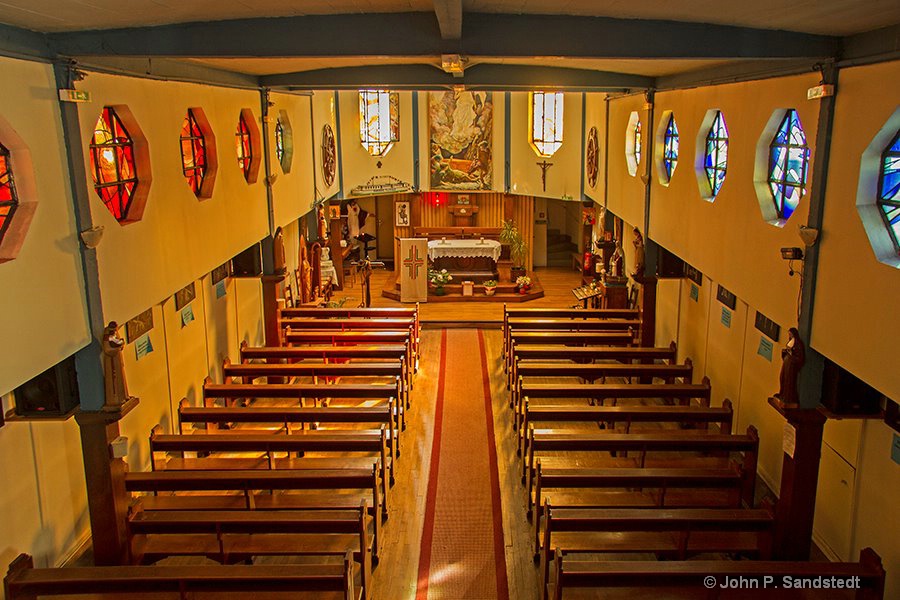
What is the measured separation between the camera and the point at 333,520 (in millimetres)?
6562

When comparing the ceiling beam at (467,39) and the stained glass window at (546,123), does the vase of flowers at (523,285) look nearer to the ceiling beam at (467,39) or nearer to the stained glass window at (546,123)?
the stained glass window at (546,123)

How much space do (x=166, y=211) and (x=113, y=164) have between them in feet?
3.35

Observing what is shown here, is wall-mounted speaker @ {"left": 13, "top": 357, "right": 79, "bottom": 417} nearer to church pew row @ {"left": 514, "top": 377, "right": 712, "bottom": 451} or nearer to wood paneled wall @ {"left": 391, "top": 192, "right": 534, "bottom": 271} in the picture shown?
church pew row @ {"left": 514, "top": 377, "right": 712, "bottom": 451}

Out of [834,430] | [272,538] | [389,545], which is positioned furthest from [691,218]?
[272,538]

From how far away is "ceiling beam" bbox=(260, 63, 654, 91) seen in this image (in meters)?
10.2

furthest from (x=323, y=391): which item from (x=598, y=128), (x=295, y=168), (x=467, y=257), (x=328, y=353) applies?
(x=467, y=257)

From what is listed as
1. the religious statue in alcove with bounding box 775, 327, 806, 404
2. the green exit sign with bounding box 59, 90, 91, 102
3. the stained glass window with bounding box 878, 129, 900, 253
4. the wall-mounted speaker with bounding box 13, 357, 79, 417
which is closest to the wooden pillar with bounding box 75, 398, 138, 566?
the wall-mounted speaker with bounding box 13, 357, 79, 417

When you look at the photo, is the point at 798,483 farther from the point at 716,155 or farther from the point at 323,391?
the point at 323,391

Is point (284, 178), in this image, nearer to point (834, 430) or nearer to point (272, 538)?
point (272, 538)

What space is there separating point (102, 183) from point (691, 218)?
7.20 m

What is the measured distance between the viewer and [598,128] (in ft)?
57.3

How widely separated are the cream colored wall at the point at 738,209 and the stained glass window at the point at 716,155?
20cm

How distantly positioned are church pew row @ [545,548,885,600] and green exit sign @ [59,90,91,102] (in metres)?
5.16

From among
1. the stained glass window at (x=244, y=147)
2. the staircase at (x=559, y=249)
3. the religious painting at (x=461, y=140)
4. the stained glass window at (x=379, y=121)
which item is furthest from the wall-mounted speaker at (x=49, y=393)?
the staircase at (x=559, y=249)
